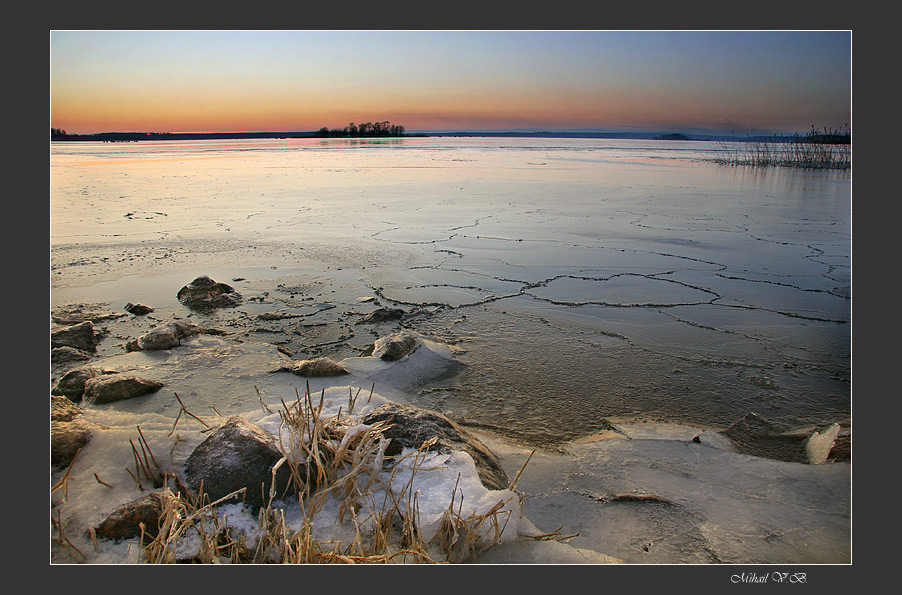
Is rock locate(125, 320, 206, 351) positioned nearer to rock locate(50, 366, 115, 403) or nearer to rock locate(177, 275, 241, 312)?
rock locate(50, 366, 115, 403)

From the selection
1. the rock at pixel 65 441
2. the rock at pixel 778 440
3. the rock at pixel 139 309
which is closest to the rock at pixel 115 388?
the rock at pixel 65 441

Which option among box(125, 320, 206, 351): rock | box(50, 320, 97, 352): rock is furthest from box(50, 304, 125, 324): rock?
box(125, 320, 206, 351): rock

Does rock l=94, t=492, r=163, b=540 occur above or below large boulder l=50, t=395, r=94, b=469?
below

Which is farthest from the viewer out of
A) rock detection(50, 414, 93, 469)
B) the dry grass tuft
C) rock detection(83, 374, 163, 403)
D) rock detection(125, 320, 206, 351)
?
rock detection(125, 320, 206, 351)

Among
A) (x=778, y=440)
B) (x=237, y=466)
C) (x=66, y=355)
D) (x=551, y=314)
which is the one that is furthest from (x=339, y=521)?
(x=551, y=314)

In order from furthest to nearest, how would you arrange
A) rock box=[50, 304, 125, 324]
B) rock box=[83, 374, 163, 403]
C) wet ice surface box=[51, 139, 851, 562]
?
rock box=[50, 304, 125, 324] → rock box=[83, 374, 163, 403] → wet ice surface box=[51, 139, 851, 562]

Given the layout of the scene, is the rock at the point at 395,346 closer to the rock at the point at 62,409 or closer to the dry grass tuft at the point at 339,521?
the dry grass tuft at the point at 339,521

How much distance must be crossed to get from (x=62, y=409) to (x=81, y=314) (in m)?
1.45

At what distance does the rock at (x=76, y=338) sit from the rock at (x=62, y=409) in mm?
648

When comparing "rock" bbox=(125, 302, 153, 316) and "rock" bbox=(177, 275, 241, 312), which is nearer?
"rock" bbox=(125, 302, 153, 316)

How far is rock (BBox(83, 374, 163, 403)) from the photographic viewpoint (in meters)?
2.22

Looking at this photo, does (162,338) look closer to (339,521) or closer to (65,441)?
(65,441)

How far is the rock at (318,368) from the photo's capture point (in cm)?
246

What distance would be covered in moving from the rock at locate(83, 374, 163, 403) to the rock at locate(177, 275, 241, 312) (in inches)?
40.9
